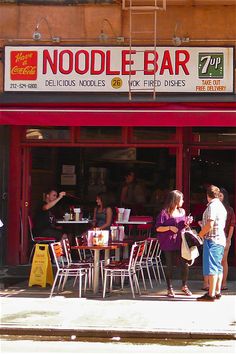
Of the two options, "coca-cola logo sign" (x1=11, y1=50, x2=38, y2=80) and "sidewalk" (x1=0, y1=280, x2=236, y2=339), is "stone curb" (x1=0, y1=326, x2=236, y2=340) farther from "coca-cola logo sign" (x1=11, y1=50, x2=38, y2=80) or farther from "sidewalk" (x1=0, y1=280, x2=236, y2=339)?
"coca-cola logo sign" (x1=11, y1=50, x2=38, y2=80)

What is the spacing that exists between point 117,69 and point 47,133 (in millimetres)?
2094

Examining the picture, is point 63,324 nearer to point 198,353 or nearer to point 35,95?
point 198,353

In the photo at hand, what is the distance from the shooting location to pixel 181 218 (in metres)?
11.0

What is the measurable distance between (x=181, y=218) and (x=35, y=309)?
2.94 m

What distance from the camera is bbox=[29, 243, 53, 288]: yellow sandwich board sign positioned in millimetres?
11895

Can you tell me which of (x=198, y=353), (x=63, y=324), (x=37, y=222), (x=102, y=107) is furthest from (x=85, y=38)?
(x=198, y=353)

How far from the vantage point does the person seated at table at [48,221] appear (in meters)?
13.4

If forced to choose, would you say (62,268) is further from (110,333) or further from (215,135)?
(215,135)

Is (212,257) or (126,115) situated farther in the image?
(126,115)

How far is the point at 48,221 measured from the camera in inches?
529

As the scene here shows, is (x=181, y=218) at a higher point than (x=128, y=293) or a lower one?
higher

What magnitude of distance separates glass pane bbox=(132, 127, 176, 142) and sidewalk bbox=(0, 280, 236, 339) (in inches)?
133

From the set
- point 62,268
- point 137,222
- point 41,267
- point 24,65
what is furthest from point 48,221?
point 24,65

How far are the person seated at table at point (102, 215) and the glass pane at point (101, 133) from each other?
4.66 ft
